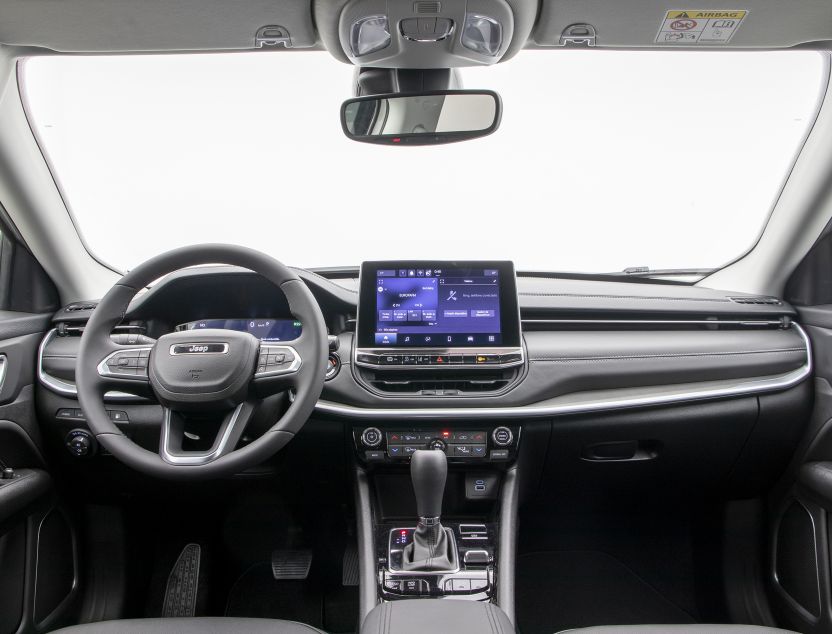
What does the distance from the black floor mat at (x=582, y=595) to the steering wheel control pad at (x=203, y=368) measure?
1616mm

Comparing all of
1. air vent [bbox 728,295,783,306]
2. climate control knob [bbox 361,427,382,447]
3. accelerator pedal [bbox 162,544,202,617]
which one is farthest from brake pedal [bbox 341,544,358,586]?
air vent [bbox 728,295,783,306]

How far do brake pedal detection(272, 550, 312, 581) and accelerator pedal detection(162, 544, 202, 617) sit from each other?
0.33 meters

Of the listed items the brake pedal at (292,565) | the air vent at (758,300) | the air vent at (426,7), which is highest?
the air vent at (426,7)

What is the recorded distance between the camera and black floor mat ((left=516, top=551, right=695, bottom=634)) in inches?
106

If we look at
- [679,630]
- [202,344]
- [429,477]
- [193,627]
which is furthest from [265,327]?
[679,630]

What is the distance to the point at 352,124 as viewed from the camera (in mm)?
2227

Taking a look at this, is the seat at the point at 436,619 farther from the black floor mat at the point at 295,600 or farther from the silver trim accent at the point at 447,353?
the black floor mat at the point at 295,600

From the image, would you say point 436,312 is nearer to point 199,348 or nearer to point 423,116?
point 423,116

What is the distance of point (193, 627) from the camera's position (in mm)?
1639

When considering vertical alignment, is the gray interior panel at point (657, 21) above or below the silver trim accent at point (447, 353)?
above

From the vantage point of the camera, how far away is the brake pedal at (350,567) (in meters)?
2.73

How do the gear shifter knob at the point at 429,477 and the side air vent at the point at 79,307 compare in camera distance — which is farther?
the side air vent at the point at 79,307

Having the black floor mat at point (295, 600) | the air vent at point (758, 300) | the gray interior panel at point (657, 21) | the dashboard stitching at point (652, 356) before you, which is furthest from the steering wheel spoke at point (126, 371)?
the air vent at point (758, 300)

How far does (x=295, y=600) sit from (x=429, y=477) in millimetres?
1157
